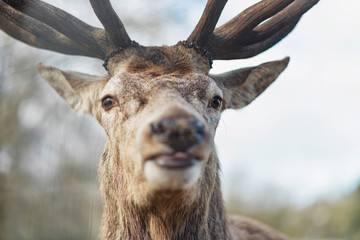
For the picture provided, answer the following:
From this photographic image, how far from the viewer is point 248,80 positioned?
5180mm

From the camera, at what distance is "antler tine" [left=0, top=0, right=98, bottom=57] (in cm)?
505

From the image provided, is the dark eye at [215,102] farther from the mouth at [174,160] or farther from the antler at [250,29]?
the mouth at [174,160]

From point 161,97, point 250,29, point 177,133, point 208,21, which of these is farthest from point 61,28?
point 177,133

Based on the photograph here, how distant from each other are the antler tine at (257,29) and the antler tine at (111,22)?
44.9 inches

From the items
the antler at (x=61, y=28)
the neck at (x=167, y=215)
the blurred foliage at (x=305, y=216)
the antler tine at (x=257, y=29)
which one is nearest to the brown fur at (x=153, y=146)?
the neck at (x=167, y=215)

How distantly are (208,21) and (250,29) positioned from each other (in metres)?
0.71

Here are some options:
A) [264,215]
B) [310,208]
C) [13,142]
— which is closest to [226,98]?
[13,142]

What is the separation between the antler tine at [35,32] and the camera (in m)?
5.05

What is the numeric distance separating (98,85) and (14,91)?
6.93 metres

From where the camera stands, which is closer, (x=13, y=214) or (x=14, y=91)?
(x=14, y=91)

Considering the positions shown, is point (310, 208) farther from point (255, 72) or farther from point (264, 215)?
point (255, 72)

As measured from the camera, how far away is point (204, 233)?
4047 millimetres

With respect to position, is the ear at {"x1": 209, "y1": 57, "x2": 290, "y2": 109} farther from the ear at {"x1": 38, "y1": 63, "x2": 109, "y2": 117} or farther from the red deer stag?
the ear at {"x1": 38, "y1": 63, "x2": 109, "y2": 117}

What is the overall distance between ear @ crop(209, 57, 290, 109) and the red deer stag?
0.05ft
